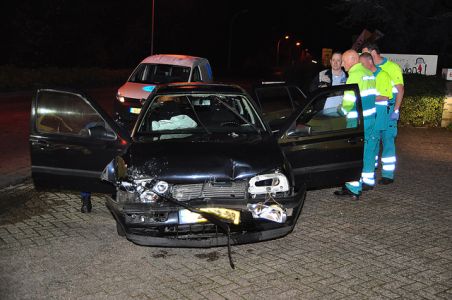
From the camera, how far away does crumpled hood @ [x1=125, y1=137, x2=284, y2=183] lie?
17.7 feet

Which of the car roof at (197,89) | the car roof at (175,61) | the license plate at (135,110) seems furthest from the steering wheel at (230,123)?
the car roof at (175,61)

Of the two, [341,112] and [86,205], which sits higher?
[341,112]

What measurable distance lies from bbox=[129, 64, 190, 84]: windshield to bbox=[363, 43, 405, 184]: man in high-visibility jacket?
5.74m

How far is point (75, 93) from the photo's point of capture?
6.24 metres

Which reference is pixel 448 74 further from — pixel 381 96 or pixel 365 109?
pixel 365 109

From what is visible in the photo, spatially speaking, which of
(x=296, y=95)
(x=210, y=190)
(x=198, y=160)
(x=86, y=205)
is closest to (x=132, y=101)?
(x=296, y=95)

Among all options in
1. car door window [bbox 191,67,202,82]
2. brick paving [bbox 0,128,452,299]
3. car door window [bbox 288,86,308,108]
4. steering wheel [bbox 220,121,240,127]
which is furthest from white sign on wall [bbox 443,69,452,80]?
steering wheel [bbox 220,121,240,127]

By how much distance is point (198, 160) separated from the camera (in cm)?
553

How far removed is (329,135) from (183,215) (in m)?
2.50

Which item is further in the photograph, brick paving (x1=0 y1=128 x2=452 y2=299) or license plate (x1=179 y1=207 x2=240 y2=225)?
license plate (x1=179 y1=207 x2=240 y2=225)

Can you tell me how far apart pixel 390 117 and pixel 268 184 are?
3.89 m

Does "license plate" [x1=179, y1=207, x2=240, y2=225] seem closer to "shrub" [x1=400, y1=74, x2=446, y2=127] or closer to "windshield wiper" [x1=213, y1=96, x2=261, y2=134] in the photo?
"windshield wiper" [x1=213, y1=96, x2=261, y2=134]

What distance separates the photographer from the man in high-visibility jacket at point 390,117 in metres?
8.67

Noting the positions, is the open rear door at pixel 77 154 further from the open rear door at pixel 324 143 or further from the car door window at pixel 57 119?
the open rear door at pixel 324 143
